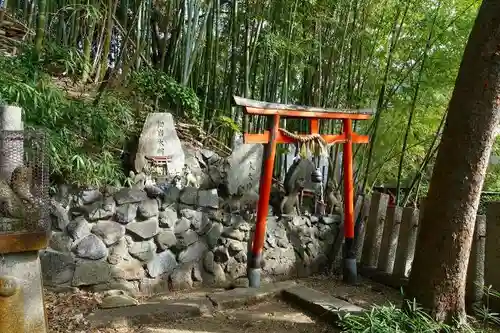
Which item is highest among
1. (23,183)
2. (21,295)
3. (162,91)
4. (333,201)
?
(162,91)

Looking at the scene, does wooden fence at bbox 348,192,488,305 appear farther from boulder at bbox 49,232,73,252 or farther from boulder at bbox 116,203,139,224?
boulder at bbox 49,232,73,252

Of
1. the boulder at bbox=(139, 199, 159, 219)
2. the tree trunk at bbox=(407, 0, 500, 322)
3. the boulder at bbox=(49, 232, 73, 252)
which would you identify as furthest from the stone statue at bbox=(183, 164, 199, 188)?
the tree trunk at bbox=(407, 0, 500, 322)

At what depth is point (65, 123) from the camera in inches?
146

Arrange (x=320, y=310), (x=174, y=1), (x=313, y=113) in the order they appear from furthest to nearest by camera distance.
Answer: (x=174, y=1) → (x=313, y=113) → (x=320, y=310)

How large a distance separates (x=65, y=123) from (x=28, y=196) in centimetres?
161

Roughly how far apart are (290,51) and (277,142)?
165 cm

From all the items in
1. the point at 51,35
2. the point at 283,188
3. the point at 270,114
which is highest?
the point at 51,35

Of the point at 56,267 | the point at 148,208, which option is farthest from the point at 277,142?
the point at 56,267

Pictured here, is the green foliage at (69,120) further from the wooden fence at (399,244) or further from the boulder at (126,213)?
the wooden fence at (399,244)

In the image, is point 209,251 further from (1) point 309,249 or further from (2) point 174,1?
(2) point 174,1

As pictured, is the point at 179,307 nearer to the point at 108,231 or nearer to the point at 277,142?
the point at 108,231

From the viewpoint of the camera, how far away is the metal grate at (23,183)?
2.17 m

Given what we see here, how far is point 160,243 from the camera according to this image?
A: 13.1 feet

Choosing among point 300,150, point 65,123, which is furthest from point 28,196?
point 300,150
